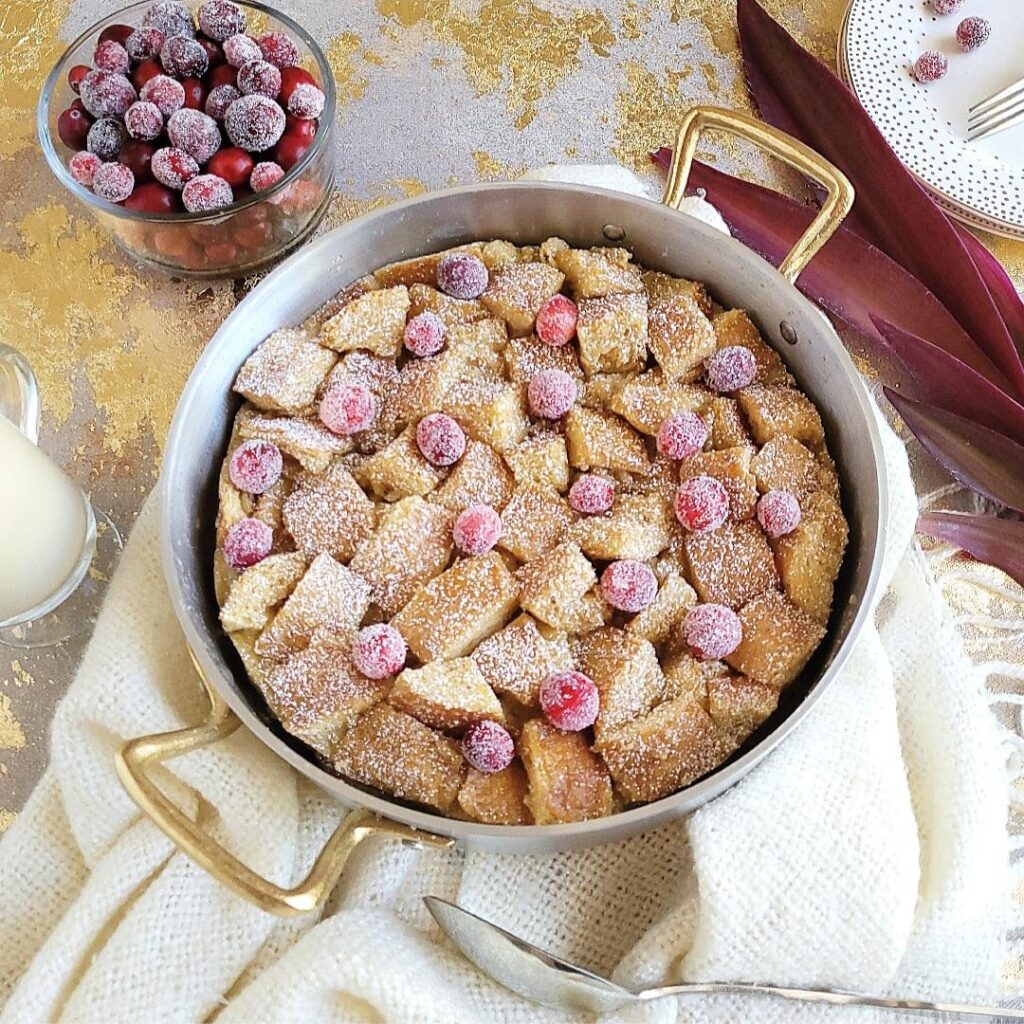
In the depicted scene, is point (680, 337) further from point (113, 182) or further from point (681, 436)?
point (113, 182)

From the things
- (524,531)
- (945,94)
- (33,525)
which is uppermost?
(945,94)

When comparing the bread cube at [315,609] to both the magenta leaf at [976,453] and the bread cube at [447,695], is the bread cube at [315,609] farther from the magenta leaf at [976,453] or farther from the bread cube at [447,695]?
the magenta leaf at [976,453]

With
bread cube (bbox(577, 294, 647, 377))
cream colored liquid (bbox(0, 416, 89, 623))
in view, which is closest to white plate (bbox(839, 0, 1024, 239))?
bread cube (bbox(577, 294, 647, 377))

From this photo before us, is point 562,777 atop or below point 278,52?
below

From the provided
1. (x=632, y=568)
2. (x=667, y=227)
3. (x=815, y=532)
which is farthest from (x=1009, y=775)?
(x=667, y=227)

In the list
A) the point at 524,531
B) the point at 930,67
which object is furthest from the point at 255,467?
the point at 930,67

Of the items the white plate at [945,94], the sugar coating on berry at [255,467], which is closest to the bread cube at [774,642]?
the sugar coating on berry at [255,467]

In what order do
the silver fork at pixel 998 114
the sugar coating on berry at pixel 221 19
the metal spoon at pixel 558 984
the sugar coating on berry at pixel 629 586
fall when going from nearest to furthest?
1. the metal spoon at pixel 558 984
2. the sugar coating on berry at pixel 629 586
3. the sugar coating on berry at pixel 221 19
4. the silver fork at pixel 998 114
